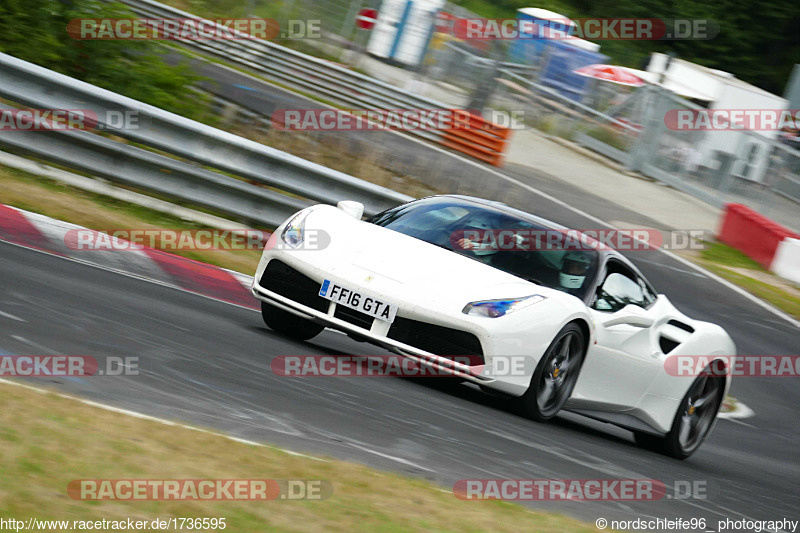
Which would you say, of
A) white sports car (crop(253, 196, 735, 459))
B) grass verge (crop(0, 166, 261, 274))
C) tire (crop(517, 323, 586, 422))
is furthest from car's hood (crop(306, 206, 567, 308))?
grass verge (crop(0, 166, 261, 274))

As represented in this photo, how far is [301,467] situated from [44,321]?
2103 mm

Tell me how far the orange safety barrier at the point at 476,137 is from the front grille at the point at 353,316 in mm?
16482

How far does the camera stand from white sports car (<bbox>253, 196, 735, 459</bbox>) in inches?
267

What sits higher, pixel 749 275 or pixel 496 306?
pixel 496 306

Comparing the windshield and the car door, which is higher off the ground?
the windshield

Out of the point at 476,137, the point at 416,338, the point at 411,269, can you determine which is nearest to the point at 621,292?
the point at 411,269

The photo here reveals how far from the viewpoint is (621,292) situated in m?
7.95

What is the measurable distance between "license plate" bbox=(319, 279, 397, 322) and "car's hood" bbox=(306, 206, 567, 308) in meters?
0.07

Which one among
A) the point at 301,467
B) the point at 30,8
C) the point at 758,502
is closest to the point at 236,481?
the point at 301,467

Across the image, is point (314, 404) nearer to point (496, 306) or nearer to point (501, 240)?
point (496, 306)

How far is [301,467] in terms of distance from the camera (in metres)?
4.48

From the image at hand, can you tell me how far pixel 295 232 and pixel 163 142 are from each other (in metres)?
3.58

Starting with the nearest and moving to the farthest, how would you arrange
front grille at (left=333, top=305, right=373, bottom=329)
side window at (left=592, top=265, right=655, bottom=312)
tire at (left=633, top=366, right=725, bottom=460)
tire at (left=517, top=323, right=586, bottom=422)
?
1. front grille at (left=333, top=305, right=373, bottom=329)
2. tire at (left=517, top=323, right=586, bottom=422)
3. side window at (left=592, top=265, right=655, bottom=312)
4. tire at (left=633, top=366, right=725, bottom=460)

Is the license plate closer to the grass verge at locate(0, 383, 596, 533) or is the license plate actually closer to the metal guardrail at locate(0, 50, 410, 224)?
the grass verge at locate(0, 383, 596, 533)
